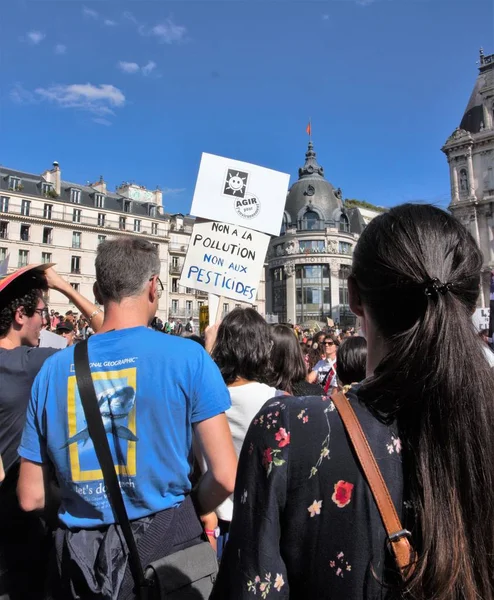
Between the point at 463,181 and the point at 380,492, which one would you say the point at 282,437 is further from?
the point at 463,181

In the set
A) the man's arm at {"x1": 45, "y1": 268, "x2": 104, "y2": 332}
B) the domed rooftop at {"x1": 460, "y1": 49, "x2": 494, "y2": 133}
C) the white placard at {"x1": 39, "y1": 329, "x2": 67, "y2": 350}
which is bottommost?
the white placard at {"x1": 39, "y1": 329, "x2": 67, "y2": 350}

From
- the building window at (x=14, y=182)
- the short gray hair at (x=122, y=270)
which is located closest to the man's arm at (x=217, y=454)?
the short gray hair at (x=122, y=270)

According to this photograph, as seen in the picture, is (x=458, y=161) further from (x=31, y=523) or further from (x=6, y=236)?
(x=31, y=523)

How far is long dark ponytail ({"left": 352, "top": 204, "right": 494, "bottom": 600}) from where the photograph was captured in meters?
1.02

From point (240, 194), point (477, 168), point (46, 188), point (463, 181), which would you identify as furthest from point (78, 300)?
point (46, 188)

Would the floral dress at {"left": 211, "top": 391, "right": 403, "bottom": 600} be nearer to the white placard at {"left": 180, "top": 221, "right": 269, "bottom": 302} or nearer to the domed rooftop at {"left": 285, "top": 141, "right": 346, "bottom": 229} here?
the white placard at {"left": 180, "top": 221, "right": 269, "bottom": 302}

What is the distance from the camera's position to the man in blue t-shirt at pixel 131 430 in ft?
5.97

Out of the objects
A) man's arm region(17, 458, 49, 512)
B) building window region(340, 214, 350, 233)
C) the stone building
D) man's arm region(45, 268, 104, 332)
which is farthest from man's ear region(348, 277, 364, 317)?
building window region(340, 214, 350, 233)

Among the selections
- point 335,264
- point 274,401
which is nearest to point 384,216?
point 274,401

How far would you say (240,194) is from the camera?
17.2ft

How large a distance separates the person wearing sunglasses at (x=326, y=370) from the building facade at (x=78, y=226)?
3123 centimetres

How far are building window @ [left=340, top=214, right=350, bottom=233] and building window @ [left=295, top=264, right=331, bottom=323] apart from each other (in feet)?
21.5

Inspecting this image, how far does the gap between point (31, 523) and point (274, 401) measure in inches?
80.4

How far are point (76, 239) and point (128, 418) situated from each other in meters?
44.9
